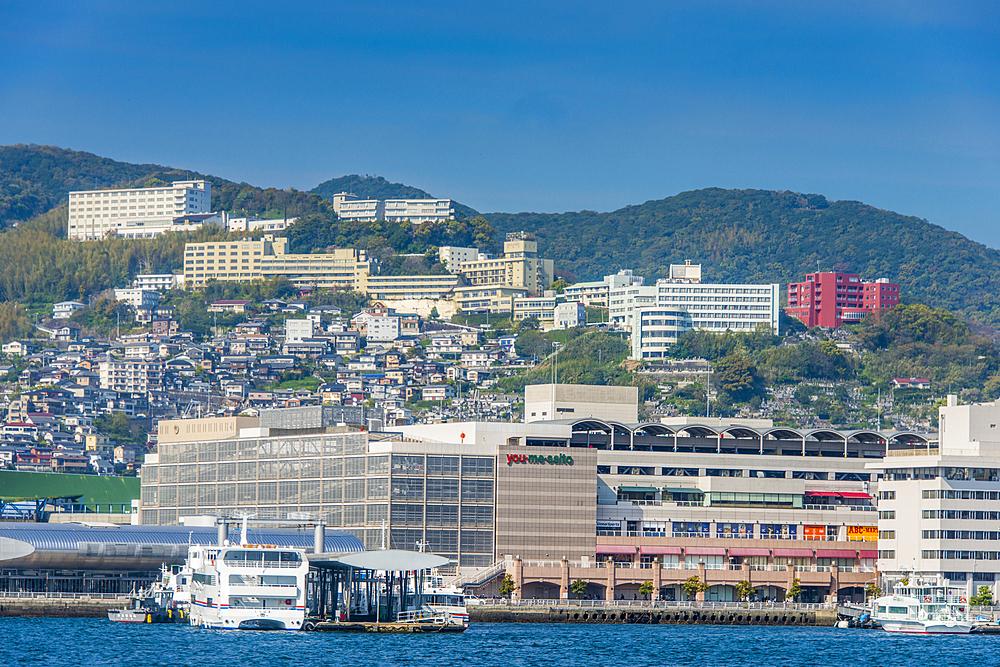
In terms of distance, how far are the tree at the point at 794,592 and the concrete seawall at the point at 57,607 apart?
56.8 m

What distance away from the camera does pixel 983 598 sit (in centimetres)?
13675

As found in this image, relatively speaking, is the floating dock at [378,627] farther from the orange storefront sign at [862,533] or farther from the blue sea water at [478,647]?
the orange storefront sign at [862,533]

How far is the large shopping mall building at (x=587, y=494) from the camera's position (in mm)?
149000

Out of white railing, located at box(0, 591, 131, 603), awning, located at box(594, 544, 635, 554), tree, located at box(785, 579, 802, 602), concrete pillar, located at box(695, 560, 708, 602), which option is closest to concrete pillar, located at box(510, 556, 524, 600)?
awning, located at box(594, 544, 635, 554)

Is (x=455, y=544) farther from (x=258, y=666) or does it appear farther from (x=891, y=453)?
(x=258, y=666)

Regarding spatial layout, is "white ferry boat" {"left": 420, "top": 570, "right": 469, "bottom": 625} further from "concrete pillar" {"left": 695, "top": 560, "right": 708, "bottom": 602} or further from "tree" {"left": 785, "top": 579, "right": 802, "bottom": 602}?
"tree" {"left": 785, "top": 579, "right": 802, "bottom": 602}

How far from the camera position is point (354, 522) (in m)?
152

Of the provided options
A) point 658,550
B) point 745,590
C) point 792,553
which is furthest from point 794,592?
point 658,550

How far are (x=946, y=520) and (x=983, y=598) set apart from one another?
7.38 meters

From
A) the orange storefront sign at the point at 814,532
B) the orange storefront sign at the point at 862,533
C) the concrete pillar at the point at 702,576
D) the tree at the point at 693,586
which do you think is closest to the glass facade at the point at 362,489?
the tree at the point at 693,586

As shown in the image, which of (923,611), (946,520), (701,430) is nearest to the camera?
(923,611)

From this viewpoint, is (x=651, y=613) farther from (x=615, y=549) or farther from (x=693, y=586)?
(x=615, y=549)

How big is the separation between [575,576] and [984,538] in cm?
3454

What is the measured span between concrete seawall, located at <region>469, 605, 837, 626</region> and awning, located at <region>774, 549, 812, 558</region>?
1390cm
